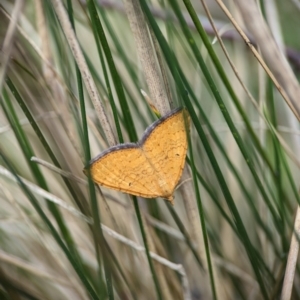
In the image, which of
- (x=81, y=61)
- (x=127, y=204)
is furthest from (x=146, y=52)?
(x=127, y=204)

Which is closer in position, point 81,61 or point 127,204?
point 81,61

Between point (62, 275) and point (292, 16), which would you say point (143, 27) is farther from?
point (292, 16)

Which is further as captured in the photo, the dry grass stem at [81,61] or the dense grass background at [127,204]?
the dense grass background at [127,204]

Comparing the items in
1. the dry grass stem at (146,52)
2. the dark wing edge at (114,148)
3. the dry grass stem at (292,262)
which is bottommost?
the dry grass stem at (292,262)

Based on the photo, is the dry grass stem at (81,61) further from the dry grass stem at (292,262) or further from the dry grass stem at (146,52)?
the dry grass stem at (292,262)

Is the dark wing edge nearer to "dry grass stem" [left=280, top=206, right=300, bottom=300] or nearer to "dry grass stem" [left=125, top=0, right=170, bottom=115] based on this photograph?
"dry grass stem" [left=125, top=0, right=170, bottom=115]

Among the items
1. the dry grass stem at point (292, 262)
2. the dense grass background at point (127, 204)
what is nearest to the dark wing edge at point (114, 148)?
the dense grass background at point (127, 204)

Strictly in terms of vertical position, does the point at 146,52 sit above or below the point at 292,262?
above

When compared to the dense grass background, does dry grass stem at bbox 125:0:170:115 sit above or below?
above

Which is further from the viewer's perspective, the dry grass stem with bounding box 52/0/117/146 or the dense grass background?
the dense grass background

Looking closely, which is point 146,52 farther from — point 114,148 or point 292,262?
point 292,262

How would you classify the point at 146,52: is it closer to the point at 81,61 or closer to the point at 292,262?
the point at 81,61

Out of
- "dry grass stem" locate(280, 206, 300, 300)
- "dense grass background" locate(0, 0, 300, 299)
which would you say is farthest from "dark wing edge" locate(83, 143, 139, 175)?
"dry grass stem" locate(280, 206, 300, 300)
